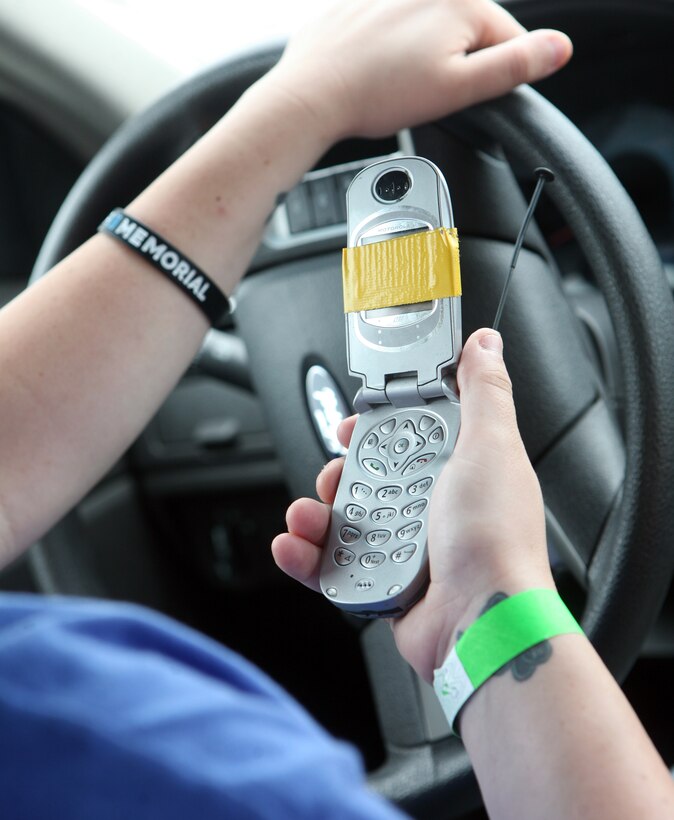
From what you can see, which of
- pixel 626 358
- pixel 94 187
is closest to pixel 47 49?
pixel 94 187

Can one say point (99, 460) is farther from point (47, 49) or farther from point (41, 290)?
point (47, 49)

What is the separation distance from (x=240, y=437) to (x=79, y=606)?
948mm

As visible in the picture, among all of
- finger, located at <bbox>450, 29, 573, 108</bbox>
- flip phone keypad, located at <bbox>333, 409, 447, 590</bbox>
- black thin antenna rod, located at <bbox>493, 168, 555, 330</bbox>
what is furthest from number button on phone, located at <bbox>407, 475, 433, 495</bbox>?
finger, located at <bbox>450, 29, 573, 108</bbox>

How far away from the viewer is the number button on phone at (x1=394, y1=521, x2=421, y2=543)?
40 cm

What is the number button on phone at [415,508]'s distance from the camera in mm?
406

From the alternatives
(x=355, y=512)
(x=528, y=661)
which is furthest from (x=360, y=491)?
(x=528, y=661)

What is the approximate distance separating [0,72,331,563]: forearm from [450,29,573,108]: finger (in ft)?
0.29

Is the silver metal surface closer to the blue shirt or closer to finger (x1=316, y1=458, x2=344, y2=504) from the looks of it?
finger (x1=316, y1=458, x2=344, y2=504)

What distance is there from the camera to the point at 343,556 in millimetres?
409

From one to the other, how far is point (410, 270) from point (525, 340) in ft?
0.49

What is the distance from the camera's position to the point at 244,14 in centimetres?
96

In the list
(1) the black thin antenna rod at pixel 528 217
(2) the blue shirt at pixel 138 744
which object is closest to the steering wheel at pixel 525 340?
(1) the black thin antenna rod at pixel 528 217

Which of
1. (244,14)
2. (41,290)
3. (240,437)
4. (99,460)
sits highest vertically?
(244,14)

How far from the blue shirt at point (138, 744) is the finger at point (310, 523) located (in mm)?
187
